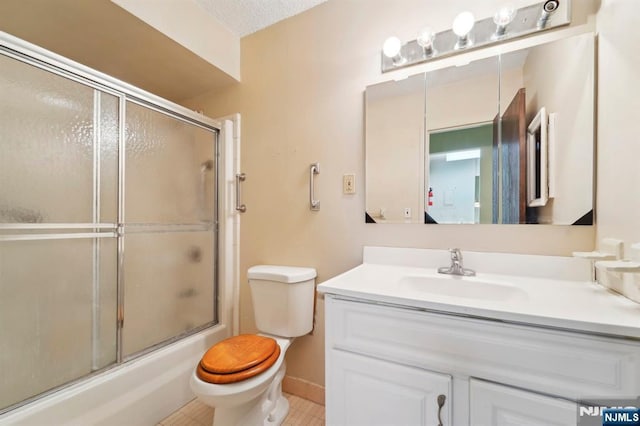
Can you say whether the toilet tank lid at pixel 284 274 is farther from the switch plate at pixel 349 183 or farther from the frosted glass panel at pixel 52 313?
the frosted glass panel at pixel 52 313

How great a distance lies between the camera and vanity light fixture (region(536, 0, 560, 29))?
104cm

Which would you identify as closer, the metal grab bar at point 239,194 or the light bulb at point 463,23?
the light bulb at point 463,23

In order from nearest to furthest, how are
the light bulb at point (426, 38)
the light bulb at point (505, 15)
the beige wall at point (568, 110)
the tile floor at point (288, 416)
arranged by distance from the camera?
1. the beige wall at point (568, 110)
2. the light bulb at point (505, 15)
3. the light bulb at point (426, 38)
4. the tile floor at point (288, 416)

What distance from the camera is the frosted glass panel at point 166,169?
141 centimetres

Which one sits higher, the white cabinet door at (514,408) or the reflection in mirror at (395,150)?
the reflection in mirror at (395,150)

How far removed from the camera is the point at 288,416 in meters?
1.41

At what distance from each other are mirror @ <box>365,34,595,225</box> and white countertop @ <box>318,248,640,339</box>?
0.72 ft

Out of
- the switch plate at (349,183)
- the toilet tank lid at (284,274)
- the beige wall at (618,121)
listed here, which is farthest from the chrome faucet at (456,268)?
the toilet tank lid at (284,274)

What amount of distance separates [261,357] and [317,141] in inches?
44.6

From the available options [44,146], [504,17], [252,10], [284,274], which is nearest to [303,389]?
[284,274]

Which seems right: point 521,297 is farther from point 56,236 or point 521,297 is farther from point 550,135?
point 56,236

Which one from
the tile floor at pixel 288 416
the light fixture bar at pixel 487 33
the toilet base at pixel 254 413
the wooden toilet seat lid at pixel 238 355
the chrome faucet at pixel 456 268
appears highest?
the light fixture bar at pixel 487 33

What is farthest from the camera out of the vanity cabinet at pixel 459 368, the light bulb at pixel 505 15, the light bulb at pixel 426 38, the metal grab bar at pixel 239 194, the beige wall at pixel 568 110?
the metal grab bar at pixel 239 194

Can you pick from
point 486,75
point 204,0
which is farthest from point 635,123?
point 204,0
